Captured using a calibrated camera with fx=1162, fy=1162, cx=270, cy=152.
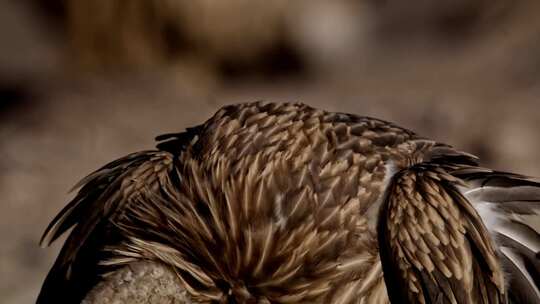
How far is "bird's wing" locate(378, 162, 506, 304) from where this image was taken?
2.68 metres

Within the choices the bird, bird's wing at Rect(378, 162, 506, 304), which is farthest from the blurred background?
bird's wing at Rect(378, 162, 506, 304)

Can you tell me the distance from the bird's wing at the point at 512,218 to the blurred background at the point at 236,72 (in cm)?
259

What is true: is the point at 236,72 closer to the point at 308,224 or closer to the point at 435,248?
the point at 308,224

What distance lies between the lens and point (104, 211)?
309 cm

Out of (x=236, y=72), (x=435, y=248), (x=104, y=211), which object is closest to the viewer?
(x=435, y=248)

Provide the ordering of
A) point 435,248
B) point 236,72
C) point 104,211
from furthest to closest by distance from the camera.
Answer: point 236,72, point 104,211, point 435,248

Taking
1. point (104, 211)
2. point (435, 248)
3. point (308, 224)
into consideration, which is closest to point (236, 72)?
point (104, 211)

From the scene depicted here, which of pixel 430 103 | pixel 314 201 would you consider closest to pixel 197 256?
pixel 314 201

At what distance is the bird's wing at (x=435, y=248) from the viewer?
2.68 metres

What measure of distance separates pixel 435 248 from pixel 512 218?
0.29 metres

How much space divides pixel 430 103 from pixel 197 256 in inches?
134

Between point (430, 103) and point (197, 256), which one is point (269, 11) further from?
point (197, 256)

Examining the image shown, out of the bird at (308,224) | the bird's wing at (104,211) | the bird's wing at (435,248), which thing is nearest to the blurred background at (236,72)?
the bird's wing at (104,211)

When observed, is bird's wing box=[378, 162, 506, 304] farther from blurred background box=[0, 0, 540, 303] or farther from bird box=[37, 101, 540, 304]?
blurred background box=[0, 0, 540, 303]
